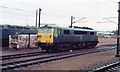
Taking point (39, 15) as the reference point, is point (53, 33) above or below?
below

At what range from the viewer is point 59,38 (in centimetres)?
3034

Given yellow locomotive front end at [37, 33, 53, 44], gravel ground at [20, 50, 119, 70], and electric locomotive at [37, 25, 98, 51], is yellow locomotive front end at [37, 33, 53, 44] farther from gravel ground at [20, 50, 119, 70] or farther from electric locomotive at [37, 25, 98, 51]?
gravel ground at [20, 50, 119, 70]

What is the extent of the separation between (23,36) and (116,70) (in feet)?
67.7

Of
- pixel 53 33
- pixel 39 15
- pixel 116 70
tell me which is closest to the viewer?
pixel 116 70

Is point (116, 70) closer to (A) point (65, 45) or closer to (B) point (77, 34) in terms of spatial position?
(A) point (65, 45)

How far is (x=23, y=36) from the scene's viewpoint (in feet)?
113

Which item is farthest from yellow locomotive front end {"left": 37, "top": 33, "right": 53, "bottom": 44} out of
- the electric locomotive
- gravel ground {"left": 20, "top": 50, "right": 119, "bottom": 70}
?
gravel ground {"left": 20, "top": 50, "right": 119, "bottom": 70}

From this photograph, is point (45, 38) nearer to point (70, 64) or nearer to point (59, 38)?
point (59, 38)

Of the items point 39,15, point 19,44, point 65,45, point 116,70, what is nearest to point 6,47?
point 19,44

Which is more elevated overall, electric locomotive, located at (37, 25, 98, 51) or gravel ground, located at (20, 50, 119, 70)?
electric locomotive, located at (37, 25, 98, 51)

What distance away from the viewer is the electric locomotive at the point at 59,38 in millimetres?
29433

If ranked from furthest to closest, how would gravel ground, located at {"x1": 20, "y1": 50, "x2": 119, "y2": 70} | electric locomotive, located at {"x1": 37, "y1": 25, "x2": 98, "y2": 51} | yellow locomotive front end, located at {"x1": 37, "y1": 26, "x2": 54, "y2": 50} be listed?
1. electric locomotive, located at {"x1": 37, "y1": 25, "x2": 98, "y2": 51}
2. yellow locomotive front end, located at {"x1": 37, "y1": 26, "x2": 54, "y2": 50}
3. gravel ground, located at {"x1": 20, "y1": 50, "x2": 119, "y2": 70}

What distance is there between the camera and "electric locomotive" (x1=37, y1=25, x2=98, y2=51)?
29.4 m

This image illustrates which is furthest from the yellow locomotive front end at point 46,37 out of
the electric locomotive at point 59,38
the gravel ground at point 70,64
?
the gravel ground at point 70,64
